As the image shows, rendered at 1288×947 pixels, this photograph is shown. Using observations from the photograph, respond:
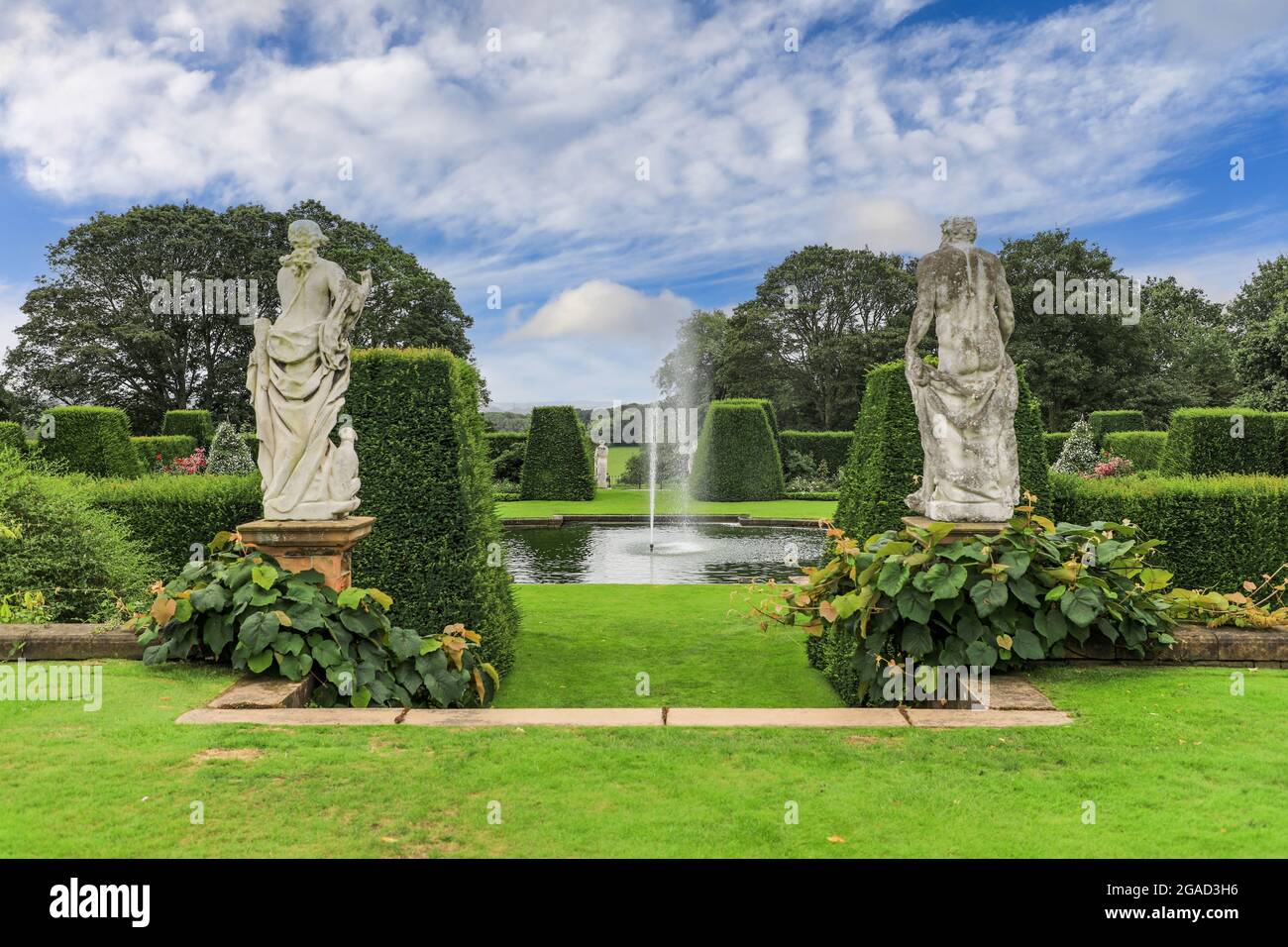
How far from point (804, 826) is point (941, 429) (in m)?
3.51

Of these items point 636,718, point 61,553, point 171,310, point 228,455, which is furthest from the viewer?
point 171,310

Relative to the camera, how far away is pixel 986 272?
19.1ft

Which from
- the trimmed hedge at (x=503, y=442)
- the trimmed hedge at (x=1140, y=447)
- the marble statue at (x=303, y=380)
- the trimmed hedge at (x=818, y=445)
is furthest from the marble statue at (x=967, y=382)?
the trimmed hedge at (x=503, y=442)

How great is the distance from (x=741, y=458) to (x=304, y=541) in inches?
837

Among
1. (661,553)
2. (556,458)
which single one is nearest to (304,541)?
(661,553)

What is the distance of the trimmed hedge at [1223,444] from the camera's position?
17109mm

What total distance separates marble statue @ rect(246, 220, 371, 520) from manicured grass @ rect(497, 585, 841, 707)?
223cm

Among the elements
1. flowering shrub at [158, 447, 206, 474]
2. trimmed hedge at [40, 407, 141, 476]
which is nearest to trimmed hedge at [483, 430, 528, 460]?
flowering shrub at [158, 447, 206, 474]

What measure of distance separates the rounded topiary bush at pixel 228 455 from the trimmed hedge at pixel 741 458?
13.1m

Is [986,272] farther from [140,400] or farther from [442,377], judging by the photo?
[140,400]

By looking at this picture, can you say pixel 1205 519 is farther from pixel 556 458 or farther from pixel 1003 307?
pixel 556 458

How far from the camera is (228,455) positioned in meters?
22.5

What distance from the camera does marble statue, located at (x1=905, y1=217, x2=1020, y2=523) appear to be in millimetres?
5812
